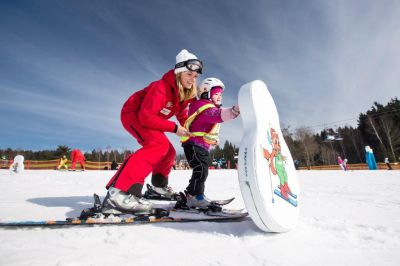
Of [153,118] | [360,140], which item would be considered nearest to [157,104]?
[153,118]

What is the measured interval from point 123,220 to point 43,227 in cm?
56

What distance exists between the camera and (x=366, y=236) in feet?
4.62

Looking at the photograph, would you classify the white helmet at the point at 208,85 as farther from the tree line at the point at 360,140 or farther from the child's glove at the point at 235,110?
the tree line at the point at 360,140

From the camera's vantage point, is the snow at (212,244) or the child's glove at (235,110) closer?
the snow at (212,244)

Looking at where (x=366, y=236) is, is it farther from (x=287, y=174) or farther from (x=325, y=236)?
(x=287, y=174)

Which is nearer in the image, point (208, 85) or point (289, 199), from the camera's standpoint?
point (289, 199)

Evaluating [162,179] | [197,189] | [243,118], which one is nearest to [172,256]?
[243,118]

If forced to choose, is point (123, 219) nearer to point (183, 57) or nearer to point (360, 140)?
point (183, 57)

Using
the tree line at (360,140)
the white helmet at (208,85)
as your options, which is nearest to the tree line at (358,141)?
the tree line at (360,140)

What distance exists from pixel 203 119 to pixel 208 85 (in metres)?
0.55

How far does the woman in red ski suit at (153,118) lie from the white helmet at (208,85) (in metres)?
0.16

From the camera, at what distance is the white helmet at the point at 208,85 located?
2.95m

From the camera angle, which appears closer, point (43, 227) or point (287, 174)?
point (43, 227)

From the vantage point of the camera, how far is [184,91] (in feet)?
9.05
